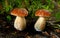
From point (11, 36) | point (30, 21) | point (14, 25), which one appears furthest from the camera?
point (30, 21)

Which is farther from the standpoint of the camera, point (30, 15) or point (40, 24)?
point (30, 15)

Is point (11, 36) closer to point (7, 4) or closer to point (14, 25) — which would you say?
point (14, 25)

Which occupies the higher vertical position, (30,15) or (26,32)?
(30,15)

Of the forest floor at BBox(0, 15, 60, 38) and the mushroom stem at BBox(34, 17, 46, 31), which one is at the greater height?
the mushroom stem at BBox(34, 17, 46, 31)

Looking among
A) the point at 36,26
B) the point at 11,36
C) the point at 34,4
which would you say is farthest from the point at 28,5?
the point at 11,36

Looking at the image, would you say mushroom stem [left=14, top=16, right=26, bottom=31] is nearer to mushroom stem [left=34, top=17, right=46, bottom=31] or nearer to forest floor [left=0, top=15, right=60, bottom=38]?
forest floor [left=0, top=15, right=60, bottom=38]

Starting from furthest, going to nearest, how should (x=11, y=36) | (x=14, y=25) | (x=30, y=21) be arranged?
(x=30, y=21) → (x=14, y=25) → (x=11, y=36)

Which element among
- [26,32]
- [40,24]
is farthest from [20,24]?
[40,24]

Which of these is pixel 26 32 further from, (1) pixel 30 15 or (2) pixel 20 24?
(1) pixel 30 15

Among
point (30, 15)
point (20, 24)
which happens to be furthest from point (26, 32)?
point (30, 15)

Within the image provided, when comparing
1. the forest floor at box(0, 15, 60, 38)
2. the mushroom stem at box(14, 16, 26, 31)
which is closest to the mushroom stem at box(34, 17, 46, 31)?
the forest floor at box(0, 15, 60, 38)

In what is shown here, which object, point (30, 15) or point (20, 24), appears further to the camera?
point (30, 15)
